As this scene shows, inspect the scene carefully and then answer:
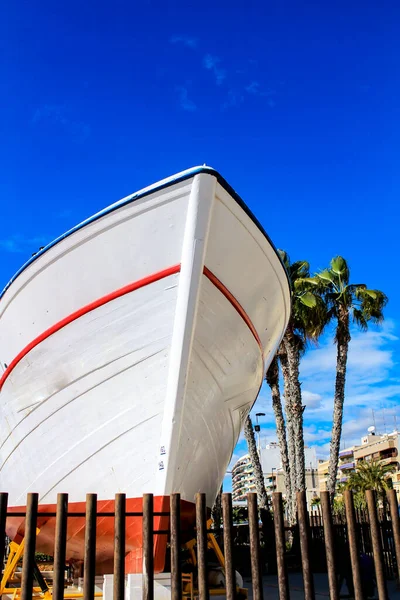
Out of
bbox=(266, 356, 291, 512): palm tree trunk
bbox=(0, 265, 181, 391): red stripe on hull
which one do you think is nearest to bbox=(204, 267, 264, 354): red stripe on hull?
bbox=(0, 265, 181, 391): red stripe on hull

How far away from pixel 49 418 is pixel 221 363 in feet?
5.54

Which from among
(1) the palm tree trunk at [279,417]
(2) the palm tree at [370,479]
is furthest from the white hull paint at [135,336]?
(2) the palm tree at [370,479]

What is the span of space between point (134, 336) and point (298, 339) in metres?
13.7

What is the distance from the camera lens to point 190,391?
4.70 m

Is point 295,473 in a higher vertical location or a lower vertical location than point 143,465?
higher

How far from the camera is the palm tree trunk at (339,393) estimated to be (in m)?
16.2

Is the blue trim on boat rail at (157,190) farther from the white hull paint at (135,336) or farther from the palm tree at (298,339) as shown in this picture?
the palm tree at (298,339)

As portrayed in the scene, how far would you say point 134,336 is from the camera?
469cm

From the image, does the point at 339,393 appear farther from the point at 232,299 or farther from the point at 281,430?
the point at 232,299

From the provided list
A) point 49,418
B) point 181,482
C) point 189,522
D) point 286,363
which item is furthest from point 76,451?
point 286,363

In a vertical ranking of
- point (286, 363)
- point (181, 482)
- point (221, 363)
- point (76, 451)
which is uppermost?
point (286, 363)

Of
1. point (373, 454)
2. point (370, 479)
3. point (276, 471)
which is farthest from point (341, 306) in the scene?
point (276, 471)

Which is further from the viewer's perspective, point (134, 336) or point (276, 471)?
point (276, 471)

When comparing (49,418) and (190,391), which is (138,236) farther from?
(49,418)
